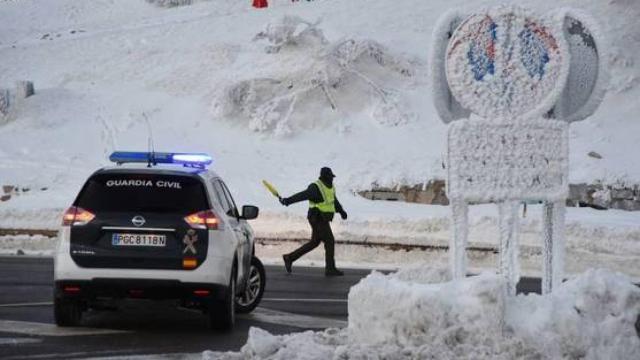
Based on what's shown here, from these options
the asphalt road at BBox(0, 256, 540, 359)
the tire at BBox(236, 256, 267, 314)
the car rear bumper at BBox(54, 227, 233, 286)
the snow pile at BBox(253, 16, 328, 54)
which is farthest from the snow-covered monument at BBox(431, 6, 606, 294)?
the snow pile at BBox(253, 16, 328, 54)

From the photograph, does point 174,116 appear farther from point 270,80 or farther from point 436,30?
point 436,30

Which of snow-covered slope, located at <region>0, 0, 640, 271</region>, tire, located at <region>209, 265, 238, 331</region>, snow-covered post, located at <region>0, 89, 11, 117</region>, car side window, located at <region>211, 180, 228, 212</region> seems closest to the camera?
tire, located at <region>209, 265, 238, 331</region>

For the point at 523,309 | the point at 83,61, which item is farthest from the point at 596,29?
the point at 83,61

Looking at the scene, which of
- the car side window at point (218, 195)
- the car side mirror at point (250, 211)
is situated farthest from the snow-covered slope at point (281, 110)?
the car side window at point (218, 195)

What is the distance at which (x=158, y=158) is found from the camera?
12344 millimetres

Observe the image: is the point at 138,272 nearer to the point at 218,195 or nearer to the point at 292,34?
the point at 218,195

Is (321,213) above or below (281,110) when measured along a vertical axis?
below

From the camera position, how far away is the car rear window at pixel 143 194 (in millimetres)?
11477

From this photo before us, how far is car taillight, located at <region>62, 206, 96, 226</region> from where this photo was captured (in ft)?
37.3

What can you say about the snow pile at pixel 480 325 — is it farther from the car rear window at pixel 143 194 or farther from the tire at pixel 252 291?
the tire at pixel 252 291

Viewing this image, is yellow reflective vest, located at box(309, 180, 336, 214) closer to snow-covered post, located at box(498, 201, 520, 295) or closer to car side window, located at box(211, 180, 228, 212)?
car side window, located at box(211, 180, 228, 212)

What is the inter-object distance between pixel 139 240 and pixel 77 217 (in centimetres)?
61

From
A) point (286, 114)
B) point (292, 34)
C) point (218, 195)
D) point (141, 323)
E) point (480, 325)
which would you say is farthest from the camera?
point (292, 34)

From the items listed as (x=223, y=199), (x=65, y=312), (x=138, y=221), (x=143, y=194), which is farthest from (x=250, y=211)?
(x=65, y=312)
